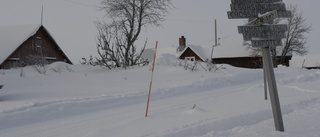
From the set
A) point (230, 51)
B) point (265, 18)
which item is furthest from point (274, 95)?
point (230, 51)

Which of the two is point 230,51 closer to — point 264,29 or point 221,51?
point 221,51

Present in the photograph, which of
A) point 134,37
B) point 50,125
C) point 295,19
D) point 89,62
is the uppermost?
point 295,19

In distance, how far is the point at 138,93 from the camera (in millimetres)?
9656

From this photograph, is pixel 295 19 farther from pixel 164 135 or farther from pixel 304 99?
pixel 164 135

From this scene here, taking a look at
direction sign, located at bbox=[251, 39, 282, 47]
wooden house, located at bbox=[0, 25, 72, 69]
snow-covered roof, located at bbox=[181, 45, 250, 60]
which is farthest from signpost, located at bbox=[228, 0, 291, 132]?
snow-covered roof, located at bbox=[181, 45, 250, 60]

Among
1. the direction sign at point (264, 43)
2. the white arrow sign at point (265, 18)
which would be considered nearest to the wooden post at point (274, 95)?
the direction sign at point (264, 43)

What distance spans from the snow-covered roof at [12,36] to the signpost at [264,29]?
76.6 ft

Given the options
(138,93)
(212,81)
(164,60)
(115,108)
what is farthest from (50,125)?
(164,60)

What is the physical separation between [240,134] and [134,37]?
63.5 feet

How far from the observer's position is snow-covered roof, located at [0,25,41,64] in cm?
2416

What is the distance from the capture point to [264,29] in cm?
471

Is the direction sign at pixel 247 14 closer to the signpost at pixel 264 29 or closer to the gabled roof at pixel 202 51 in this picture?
the signpost at pixel 264 29

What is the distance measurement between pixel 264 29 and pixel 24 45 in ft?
83.7

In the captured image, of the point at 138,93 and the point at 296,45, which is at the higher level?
the point at 296,45
